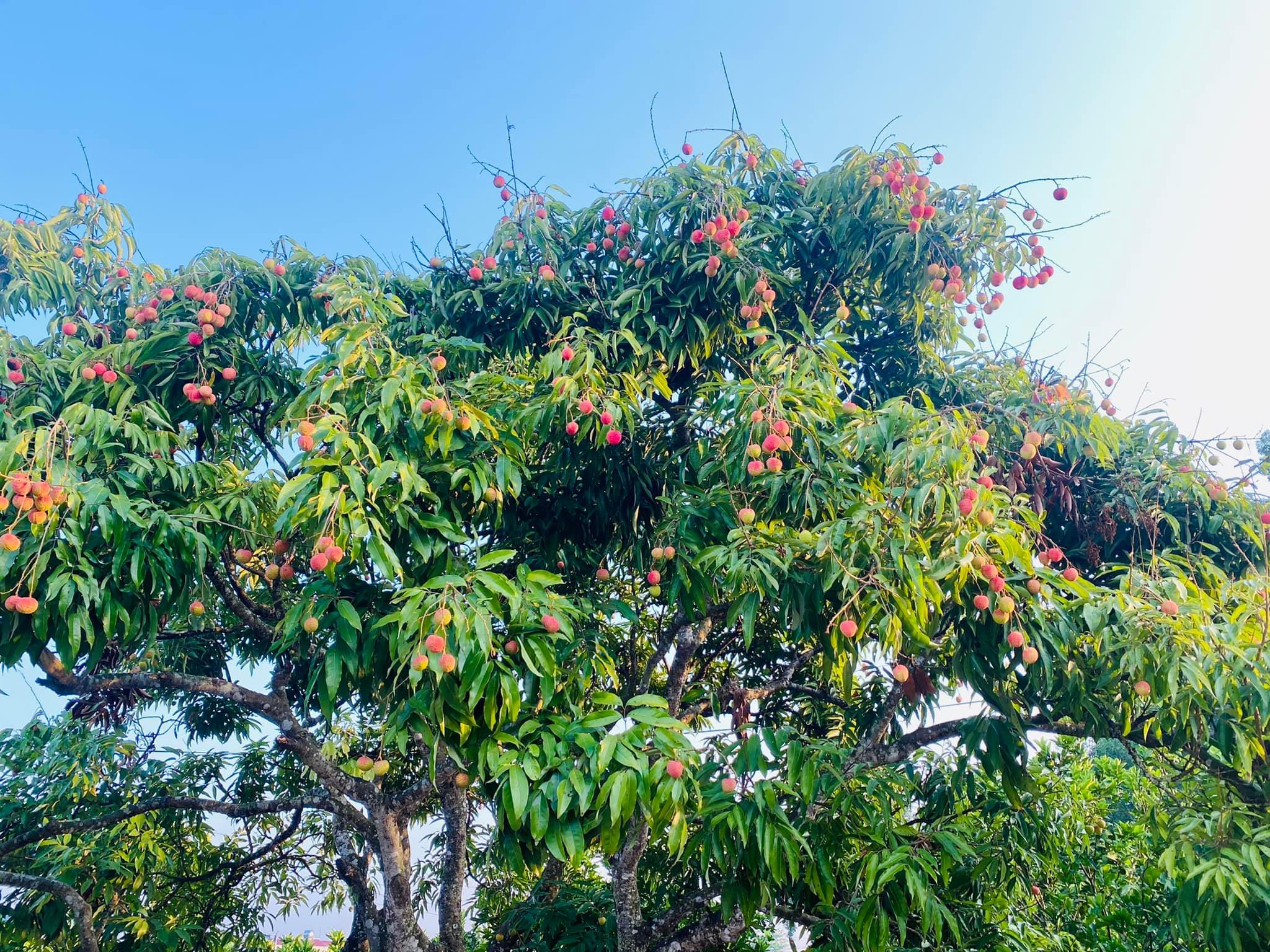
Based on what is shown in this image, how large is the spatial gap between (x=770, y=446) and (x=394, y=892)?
7.49 feet

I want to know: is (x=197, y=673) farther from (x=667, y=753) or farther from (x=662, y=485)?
(x=667, y=753)

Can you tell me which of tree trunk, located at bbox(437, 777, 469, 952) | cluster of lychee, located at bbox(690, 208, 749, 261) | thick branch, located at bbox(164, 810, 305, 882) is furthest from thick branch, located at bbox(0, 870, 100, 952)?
A: cluster of lychee, located at bbox(690, 208, 749, 261)

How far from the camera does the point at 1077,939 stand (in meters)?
4.11

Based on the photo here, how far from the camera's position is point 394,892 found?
3.43 m

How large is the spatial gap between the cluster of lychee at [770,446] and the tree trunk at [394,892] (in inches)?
79.0

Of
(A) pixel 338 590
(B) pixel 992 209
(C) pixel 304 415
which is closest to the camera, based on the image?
(A) pixel 338 590

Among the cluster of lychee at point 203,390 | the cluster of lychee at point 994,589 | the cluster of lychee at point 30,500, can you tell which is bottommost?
the cluster of lychee at point 994,589

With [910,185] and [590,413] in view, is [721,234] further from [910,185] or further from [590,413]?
[590,413]

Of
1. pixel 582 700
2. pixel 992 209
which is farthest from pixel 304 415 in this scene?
pixel 992 209

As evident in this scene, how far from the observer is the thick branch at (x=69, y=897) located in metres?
3.19

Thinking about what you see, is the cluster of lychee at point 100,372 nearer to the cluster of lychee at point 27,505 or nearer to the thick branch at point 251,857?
the cluster of lychee at point 27,505

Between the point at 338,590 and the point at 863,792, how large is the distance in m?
1.75

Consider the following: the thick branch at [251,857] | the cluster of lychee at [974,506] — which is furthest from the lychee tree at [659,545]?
the thick branch at [251,857]

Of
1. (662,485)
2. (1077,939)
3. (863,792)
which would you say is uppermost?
(662,485)
